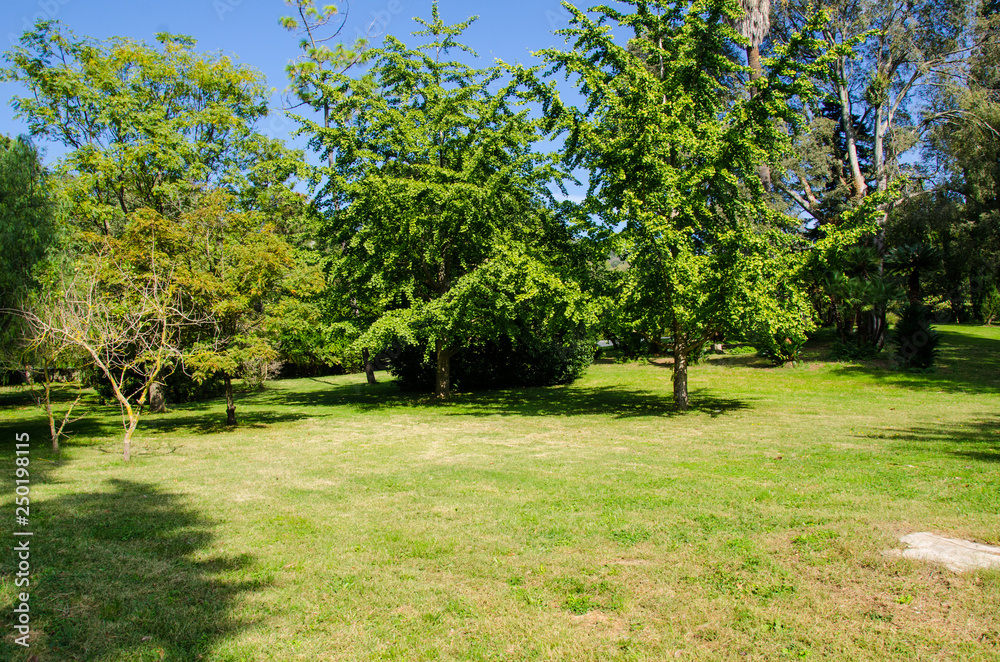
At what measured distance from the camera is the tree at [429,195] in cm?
1694

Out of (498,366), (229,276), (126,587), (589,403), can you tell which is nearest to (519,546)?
(126,587)

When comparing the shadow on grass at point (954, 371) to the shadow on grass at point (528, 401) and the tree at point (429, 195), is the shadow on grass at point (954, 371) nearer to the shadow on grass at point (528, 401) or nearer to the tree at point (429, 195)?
the shadow on grass at point (528, 401)

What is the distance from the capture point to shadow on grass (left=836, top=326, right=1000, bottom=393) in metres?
17.8

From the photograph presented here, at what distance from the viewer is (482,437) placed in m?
12.3

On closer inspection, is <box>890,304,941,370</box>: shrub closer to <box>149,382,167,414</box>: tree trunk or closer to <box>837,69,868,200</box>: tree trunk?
<box>837,69,868,200</box>: tree trunk

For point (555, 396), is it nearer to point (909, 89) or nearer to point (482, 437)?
point (482, 437)

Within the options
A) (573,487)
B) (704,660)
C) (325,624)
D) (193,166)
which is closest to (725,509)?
(573,487)

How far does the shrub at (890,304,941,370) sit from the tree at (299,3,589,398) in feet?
42.9

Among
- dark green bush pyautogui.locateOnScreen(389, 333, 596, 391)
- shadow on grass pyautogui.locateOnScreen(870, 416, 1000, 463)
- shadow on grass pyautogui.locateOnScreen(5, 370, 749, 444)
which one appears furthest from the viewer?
dark green bush pyautogui.locateOnScreen(389, 333, 596, 391)

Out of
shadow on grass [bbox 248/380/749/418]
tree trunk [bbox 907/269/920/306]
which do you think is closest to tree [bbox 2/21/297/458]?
shadow on grass [bbox 248/380/749/418]

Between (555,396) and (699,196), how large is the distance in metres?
8.22

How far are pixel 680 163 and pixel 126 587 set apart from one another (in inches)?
540

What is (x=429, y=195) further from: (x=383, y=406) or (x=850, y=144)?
(x=850, y=144)

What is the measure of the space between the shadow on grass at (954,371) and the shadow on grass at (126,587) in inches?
751
